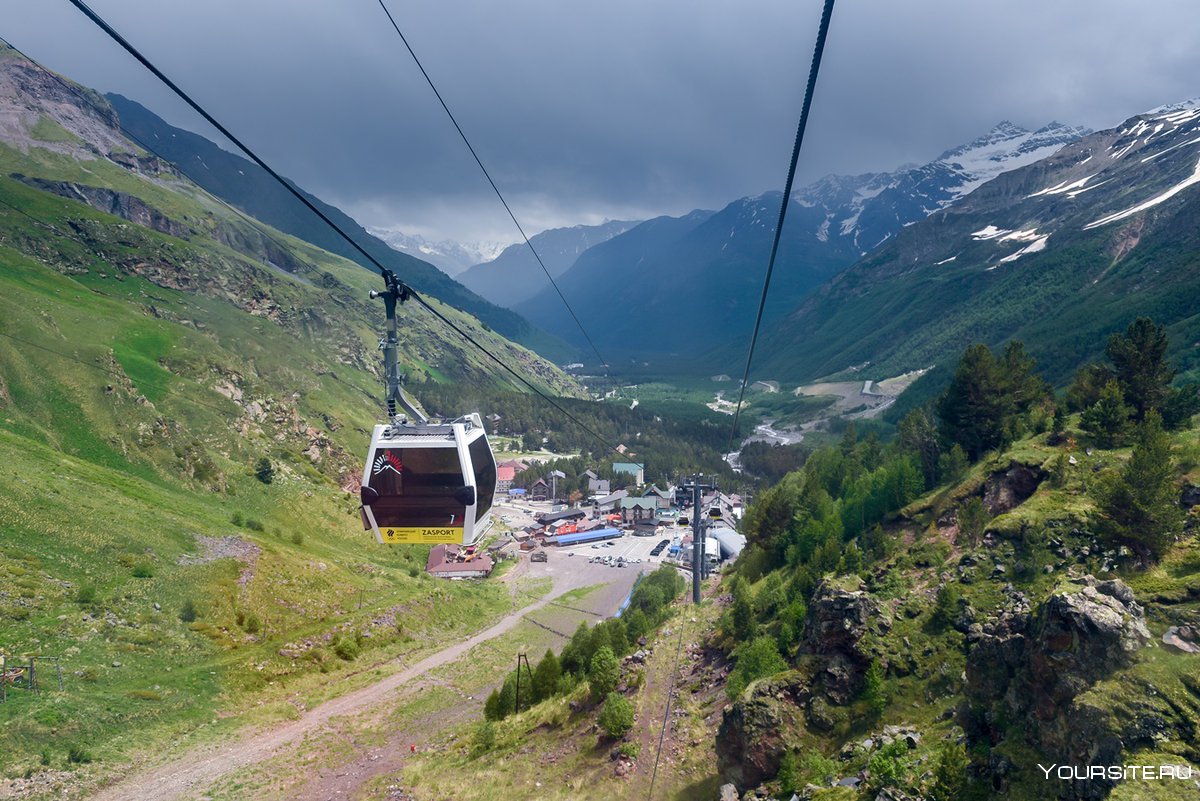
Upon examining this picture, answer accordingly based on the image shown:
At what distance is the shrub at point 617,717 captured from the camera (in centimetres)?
3212

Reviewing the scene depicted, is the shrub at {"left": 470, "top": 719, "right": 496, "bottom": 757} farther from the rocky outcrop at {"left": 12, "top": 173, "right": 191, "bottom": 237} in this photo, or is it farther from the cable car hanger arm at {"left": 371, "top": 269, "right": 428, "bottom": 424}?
the rocky outcrop at {"left": 12, "top": 173, "right": 191, "bottom": 237}

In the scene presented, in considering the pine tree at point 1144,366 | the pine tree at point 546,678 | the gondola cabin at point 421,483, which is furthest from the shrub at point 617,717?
the pine tree at point 1144,366

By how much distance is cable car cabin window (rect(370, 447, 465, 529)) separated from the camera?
1850cm

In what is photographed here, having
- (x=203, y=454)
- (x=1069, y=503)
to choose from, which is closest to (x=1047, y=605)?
(x=1069, y=503)

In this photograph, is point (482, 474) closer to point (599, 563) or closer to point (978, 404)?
point (978, 404)

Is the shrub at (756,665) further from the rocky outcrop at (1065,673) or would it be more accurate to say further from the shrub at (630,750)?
the rocky outcrop at (1065,673)

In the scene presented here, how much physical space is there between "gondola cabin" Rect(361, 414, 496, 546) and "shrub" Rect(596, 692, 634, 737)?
18.3 meters

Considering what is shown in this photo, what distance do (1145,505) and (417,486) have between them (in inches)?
1047

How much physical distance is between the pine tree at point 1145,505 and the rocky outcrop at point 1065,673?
240 inches

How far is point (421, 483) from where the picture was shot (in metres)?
18.7

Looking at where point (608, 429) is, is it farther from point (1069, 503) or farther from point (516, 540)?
point (1069, 503)

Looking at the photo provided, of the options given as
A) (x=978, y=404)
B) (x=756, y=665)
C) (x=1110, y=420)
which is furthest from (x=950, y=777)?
(x=978, y=404)

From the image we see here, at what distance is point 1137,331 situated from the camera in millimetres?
36219

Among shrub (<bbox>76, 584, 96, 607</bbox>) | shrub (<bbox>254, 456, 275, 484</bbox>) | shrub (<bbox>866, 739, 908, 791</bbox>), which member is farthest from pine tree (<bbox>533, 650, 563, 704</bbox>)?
shrub (<bbox>254, 456, 275, 484</bbox>)
